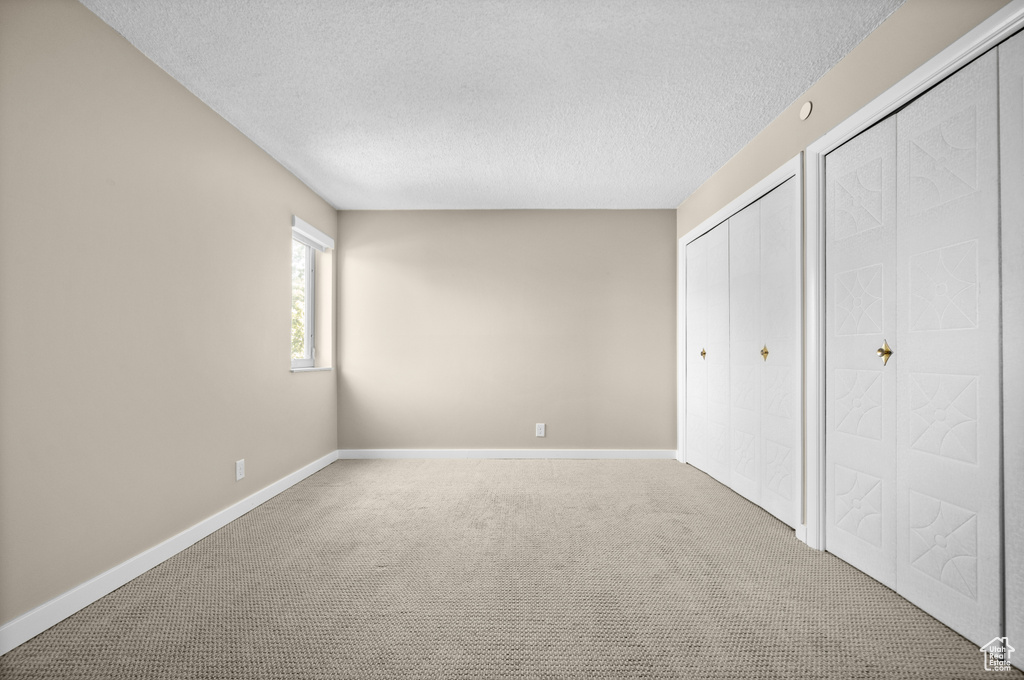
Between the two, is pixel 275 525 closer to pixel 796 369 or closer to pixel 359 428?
pixel 359 428

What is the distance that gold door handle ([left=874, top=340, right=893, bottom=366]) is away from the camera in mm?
1944

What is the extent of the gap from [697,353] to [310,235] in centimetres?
352

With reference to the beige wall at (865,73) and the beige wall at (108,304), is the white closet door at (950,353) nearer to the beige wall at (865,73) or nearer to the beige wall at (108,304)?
the beige wall at (865,73)

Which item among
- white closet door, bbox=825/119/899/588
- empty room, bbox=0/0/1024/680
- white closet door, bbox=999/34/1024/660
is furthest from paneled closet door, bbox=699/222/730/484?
white closet door, bbox=999/34/1024/660

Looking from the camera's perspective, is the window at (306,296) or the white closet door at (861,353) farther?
the window at (306,296)

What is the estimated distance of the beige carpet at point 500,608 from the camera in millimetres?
1507

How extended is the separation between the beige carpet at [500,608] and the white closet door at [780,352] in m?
0.26

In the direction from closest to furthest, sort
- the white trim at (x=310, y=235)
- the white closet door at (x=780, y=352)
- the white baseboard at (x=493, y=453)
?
1. the white closet door at (x=780, y=352)
2. the white trim at (x=310, y=235)
3. the white baseboard at (x=493, y=453)

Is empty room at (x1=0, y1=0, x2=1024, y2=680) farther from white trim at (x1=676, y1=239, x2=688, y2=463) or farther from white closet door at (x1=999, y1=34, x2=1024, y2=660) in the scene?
white trim at (x1=676, y1=239, x2=688, y2=463)

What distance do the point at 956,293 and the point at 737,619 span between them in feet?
4.67

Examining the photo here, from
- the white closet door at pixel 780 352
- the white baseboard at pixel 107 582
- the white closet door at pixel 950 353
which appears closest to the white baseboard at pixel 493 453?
the white baseboard at pixel 107 582

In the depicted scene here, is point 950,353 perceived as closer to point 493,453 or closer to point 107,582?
point 107,582

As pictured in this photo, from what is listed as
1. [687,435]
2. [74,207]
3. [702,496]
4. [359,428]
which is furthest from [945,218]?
[359,428]

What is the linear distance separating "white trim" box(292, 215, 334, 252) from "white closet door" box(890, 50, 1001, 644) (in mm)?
3788
